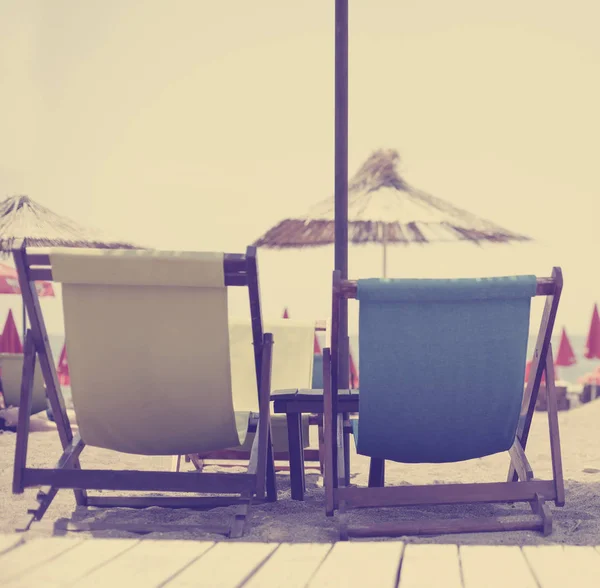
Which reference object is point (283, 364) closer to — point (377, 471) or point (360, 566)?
point (377, 471)

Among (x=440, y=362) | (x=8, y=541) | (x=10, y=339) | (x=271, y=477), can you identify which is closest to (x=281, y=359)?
(x=271, y=477)

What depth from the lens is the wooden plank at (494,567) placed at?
1.41 metres

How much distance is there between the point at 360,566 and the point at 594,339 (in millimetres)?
9026

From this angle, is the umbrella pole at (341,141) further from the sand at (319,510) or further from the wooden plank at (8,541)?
the wooden plank at (8,541)

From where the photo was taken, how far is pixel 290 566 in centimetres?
153

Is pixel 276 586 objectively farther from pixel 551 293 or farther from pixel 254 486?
pixel 551 293

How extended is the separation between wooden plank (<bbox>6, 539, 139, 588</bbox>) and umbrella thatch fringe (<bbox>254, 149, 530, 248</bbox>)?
17.0 ft

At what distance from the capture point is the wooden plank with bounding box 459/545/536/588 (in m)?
1.41

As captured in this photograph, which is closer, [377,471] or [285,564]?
[285,564]

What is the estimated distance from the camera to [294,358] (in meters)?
4.32

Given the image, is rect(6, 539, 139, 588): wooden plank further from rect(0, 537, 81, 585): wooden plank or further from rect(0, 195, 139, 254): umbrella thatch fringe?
rect(0, 195, 139, 254): umbrella thatch fringe

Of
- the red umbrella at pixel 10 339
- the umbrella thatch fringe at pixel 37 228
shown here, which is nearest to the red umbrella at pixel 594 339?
the umbrella thatch fringe at pixel 37 228

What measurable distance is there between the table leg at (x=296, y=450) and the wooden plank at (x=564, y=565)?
172 centimetres

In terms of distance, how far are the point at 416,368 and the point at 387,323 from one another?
7.4 inches
